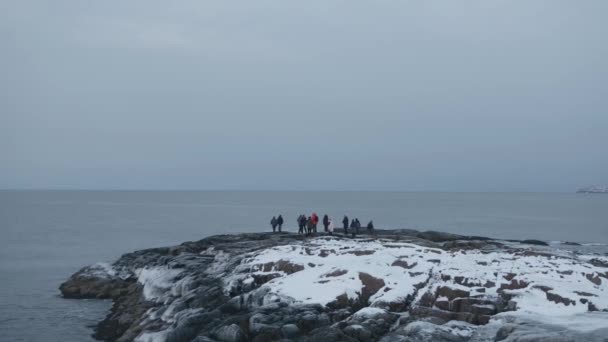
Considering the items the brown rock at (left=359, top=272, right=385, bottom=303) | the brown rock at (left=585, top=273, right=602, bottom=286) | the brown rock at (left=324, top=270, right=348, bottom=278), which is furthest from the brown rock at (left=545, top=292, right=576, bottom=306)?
the brown rock at (left=324, top=270, right=348, bottom=278)

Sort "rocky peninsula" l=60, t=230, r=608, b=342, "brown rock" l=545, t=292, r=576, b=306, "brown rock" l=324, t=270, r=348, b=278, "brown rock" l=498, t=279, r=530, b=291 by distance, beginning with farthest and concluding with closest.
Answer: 1. "brown rock" l=324, t=270, r=348, b=278
2. "brown rock" l=498, t=279, r=530, b=291
3. "brown rock" l=545, t=292, r=576, b=306
4. "rocky peninsula" l=60, t=230, r=608, b=342

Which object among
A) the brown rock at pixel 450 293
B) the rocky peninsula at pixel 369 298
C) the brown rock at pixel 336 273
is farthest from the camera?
the brown rock at pixel 336 273

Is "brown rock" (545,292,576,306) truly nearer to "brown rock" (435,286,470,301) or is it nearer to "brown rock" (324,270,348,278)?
"brown rock" (435,286,470,301)

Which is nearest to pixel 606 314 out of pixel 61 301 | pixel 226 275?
pixel 226 275

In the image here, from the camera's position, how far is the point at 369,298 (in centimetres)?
2216

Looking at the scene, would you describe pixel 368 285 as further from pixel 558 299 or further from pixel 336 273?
pixel 558 299

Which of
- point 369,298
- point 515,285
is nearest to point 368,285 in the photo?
point 369,298

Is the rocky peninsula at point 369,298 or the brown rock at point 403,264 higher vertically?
the brown rock at point 403,264

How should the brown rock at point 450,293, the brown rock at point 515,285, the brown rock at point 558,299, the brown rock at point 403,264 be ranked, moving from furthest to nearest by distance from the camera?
the brown rock at point 403,264 → the brown rock at point 515,285 → the brown rock at point 450,293 → the brown rock at point 558,299

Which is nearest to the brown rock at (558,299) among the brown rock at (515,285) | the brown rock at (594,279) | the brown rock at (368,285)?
the brown rock at (515,285)

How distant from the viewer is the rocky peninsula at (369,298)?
18.8 meters

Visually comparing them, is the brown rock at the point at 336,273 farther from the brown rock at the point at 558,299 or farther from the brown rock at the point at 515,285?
the brown rock at the point at 558,299

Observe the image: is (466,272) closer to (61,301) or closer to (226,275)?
(226,275)

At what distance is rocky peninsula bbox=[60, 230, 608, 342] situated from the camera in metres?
18.8
